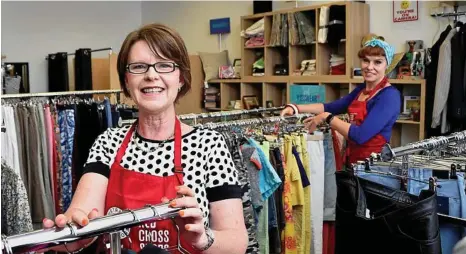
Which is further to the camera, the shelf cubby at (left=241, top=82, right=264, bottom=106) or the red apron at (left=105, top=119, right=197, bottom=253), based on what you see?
the shelf cubby at (left=241, top=82, right=264, bottom=106)

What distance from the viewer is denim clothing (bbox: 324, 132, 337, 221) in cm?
309

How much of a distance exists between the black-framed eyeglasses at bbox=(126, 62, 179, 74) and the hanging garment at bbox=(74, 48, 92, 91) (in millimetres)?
4748

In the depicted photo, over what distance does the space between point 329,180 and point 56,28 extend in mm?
5503

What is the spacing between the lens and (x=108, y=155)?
4.84 ft

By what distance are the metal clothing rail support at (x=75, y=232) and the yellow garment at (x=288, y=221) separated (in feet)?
6.73

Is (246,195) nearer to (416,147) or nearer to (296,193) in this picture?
(296,193)

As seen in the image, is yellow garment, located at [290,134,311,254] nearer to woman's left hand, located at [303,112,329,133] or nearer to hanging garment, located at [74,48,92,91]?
woman's left hand, located at [303,112,329,133]

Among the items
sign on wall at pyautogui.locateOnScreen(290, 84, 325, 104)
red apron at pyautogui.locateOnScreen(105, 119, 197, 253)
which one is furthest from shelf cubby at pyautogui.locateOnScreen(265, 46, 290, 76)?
red apron at pyautogui.locateOnScreen(105, 119, 197, 253)

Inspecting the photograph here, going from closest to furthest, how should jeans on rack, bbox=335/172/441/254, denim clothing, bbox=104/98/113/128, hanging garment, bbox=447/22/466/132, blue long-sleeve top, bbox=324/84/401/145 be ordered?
jeans on rack, bbox=335/172/441/254
blue long-sleeve top, bbox=324/84/401/145
denim clothing, bbox=104/98/113/128
hanging garment, bbox=447/22/466/132

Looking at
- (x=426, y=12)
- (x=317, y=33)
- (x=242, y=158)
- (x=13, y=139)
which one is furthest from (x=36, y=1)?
(x=242, y=158)

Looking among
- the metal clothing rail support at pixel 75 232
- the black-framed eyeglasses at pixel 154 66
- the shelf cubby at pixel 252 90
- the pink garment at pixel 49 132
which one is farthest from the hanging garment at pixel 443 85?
the metal clothing rail support at pixel 75 232

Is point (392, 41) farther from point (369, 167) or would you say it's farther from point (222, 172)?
point (222, 172)

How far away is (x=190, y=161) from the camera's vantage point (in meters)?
1.43

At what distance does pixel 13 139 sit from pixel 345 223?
2161 millimetres
